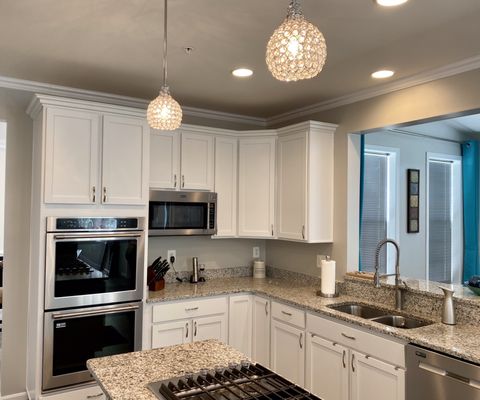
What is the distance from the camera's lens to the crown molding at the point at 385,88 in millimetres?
2604

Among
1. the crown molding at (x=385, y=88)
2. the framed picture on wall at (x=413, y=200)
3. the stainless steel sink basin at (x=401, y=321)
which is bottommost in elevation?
the stainless steel sink basin at (x=401, y=321)

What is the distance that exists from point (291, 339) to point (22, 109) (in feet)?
9.25

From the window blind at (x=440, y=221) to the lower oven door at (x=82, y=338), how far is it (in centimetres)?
364

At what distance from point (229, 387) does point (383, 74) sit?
93.4 inches

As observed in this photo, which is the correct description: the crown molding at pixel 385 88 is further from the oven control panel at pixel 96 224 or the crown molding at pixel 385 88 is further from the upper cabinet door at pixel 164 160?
the oven control panel at pixel 96 224

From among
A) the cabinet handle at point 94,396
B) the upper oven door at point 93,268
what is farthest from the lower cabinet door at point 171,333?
the cabinet handle at point 94,396

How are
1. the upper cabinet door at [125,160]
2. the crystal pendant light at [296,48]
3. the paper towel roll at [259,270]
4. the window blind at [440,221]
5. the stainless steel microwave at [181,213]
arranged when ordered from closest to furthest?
the crystal pendant light at [296,48] < the upper cabinet door at [125,160] < the stainless steel microwave at [181,213] < the paper towel roll at [259,270] < the window blind at [440,221]

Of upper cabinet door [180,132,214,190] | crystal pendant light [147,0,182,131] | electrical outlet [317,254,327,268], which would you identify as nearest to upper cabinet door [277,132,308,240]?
electrical outlet [317,254,327,268]

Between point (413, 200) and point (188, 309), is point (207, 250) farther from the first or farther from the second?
point (413, 200)

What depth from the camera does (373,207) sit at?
14.2 ft

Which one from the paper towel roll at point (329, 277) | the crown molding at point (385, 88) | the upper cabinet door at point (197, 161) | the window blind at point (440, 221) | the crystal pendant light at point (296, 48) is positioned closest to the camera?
the crystal pendant light at point (296, 48)

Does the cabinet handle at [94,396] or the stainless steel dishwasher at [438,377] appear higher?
the stainless steel dishwasher at [438,377]

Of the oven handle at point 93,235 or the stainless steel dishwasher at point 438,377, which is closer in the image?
the stainless steel dishwasher at point 438,377

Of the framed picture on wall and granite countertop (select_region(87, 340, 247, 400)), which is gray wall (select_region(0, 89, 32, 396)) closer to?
granite countertop (select_region(87, 340, 247, 400))
